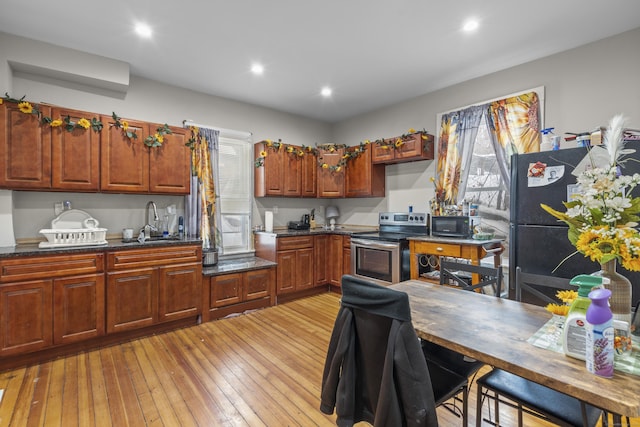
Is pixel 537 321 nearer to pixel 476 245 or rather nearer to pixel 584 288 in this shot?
pixel 584 288

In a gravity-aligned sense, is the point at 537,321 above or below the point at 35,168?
below

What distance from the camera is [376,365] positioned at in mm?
1253

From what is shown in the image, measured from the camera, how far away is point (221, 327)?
3.41 metres

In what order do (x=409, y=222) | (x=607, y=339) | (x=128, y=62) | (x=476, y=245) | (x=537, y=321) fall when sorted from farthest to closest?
1. (x=409, y=222)
2. (x=128, y=62)
3. (x=476, y=245)
4. (x=537, y=321)
5. (x=607, y=339)

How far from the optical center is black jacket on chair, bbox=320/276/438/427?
1134 mm

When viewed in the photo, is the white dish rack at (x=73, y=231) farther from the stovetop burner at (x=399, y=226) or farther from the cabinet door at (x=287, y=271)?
the stovetop burner at (x=399, y=226)

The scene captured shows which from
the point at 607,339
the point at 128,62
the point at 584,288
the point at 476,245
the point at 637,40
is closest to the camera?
the point at 607,339

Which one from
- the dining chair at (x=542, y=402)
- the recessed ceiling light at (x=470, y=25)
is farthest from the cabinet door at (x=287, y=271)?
the recessed ceiling light at (x=470, y=25)

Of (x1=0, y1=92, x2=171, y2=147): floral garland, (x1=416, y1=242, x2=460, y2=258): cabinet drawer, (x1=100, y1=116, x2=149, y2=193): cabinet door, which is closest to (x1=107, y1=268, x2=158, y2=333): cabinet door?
(x1=100, y1=116, x2=149, y2=193): cabinet door

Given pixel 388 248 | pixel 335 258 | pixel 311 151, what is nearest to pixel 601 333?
pixel 388 248

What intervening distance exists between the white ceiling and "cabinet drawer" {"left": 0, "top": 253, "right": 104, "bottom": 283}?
2073 millimetres

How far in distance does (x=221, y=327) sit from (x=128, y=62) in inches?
124

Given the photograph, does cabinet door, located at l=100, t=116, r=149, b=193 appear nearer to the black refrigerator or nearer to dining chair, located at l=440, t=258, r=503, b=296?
dining chair, located at l=440, t=258, r=503, b=296

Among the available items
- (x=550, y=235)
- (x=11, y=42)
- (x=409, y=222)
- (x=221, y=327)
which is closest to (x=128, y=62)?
(x=11, y=42)
